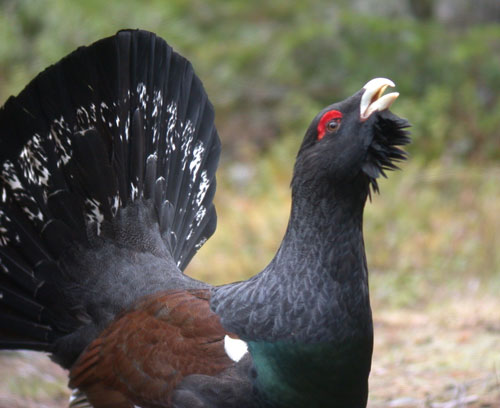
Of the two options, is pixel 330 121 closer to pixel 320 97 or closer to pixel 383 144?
pixel 383 144

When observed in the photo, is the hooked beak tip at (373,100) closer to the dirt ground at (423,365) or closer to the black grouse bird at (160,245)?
the black grouse bird at (160,245)

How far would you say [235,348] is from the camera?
3389mm

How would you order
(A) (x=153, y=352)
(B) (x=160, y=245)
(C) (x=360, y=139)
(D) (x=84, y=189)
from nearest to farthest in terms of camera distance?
(C) (x=360, y=139) < (A) (x=153, y=352) < (D) (x=84, y=189) < (B) (x=160, y=245)

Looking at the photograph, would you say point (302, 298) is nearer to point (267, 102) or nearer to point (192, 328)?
point (192, 328)

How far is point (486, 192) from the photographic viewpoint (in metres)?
9.08

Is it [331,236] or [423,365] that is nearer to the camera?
Result: [331,236]

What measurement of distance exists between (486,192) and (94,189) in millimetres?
6087

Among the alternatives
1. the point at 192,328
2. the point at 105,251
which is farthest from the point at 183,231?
the point at 192,328

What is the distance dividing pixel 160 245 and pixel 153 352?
90 cm

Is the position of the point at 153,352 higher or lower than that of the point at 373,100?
lower

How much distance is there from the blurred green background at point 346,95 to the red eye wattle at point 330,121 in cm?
390

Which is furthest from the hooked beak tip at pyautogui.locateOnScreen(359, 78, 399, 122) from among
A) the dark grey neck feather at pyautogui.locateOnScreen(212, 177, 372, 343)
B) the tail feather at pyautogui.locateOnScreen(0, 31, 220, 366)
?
the tail feather at pyautogui.locateOnScreen(0, 31, 220, 366)

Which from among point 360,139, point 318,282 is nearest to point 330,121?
point 360,139

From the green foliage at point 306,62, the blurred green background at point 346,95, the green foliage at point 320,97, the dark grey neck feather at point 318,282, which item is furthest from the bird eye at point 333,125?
the green foliage at point 306,62
